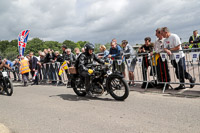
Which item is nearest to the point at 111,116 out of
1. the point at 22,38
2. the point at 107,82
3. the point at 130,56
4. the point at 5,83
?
the point at 107,82

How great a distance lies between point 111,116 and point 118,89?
1407 millimetres

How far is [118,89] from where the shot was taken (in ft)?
18.3

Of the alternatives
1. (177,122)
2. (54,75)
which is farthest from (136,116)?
(54,75)

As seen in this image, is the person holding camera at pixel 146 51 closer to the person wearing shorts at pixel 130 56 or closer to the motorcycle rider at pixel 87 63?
the person wearing shorts at pixel 130 56

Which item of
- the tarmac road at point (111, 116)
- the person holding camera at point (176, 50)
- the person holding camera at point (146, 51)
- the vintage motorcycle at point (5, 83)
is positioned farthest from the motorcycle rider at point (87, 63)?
the vintage motorcycle at point (5, 83)

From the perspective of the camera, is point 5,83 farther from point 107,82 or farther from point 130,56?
point 130,56

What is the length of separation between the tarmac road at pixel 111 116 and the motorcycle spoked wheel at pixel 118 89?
191mm

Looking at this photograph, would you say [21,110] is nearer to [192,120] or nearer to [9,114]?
[9,114]

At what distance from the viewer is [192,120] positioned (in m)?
3.65

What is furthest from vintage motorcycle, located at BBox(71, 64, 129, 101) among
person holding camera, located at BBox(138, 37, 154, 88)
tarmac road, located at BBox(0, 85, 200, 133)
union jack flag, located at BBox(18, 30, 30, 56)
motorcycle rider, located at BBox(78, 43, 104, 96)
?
union jack flag, located at BBox(18, 30, 30, 56)

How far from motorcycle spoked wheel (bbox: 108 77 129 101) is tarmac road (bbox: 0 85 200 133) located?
19 centimetres

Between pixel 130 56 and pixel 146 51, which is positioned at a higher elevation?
pixel 146 51

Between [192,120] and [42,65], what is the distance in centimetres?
1016

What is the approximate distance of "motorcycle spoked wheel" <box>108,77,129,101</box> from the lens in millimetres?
5338
